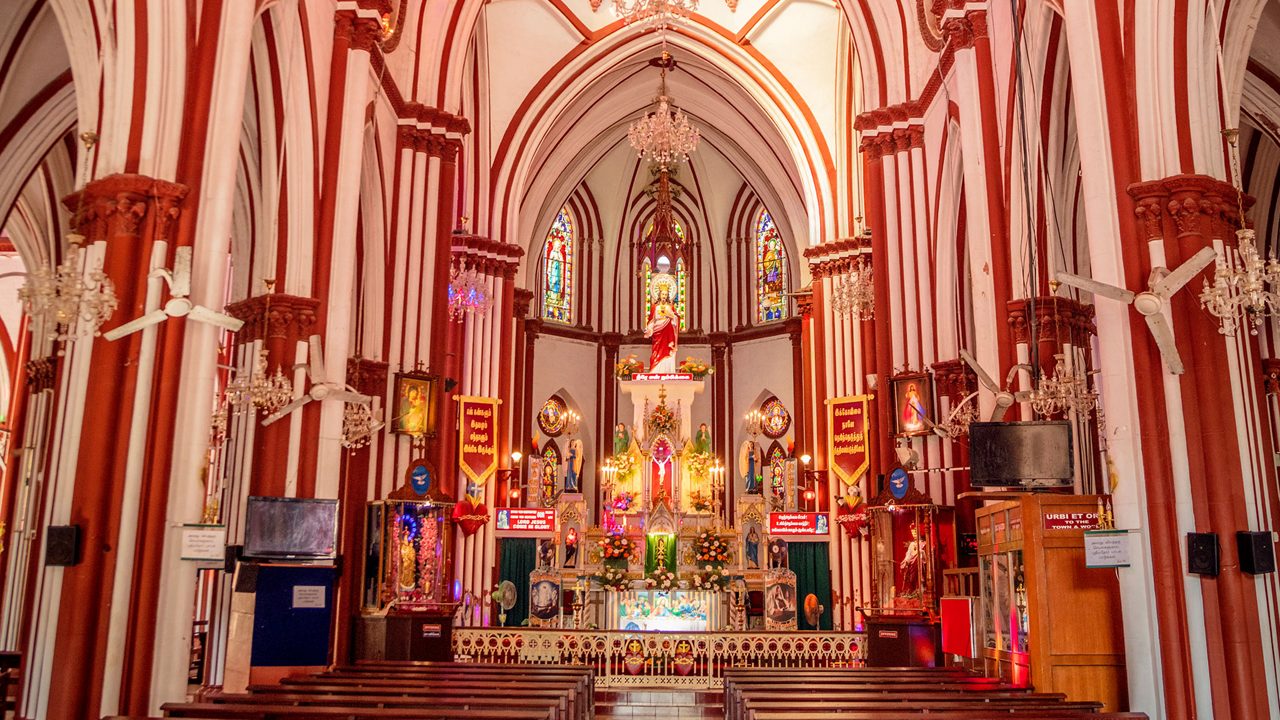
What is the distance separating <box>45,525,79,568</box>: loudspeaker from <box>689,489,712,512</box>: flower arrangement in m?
21.2

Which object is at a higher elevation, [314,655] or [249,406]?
[249,406]

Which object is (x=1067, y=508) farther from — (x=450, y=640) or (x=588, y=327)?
(x=588, y=327)

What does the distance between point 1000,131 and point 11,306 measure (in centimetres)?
2356

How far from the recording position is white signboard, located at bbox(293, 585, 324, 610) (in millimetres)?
13500

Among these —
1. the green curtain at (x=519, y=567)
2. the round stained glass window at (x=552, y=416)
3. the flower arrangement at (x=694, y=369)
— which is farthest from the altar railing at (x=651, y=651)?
the round stained glass window at (x=552, y=416)

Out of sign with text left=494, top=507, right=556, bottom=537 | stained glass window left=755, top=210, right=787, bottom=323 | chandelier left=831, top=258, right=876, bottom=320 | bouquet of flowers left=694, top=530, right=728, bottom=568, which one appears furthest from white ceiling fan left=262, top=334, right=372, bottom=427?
stained glass window left=755, top=210, right=787, bottom=323

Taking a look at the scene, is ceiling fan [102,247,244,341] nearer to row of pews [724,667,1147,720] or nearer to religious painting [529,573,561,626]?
row of pews [724,667,1147,720]

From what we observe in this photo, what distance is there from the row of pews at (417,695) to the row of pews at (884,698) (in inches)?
61.9

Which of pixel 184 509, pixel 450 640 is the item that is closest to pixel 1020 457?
pixel 184 509

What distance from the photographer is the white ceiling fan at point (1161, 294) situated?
903 cm

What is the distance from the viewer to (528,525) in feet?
86.8

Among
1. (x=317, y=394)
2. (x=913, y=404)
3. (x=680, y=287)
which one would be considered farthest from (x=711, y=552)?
(x=680, y=287)

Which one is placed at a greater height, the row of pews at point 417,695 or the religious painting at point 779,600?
the religious painting at point 779,600

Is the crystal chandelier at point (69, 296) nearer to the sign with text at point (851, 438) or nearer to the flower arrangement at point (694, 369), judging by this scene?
the sign with text at point (851, 438)
